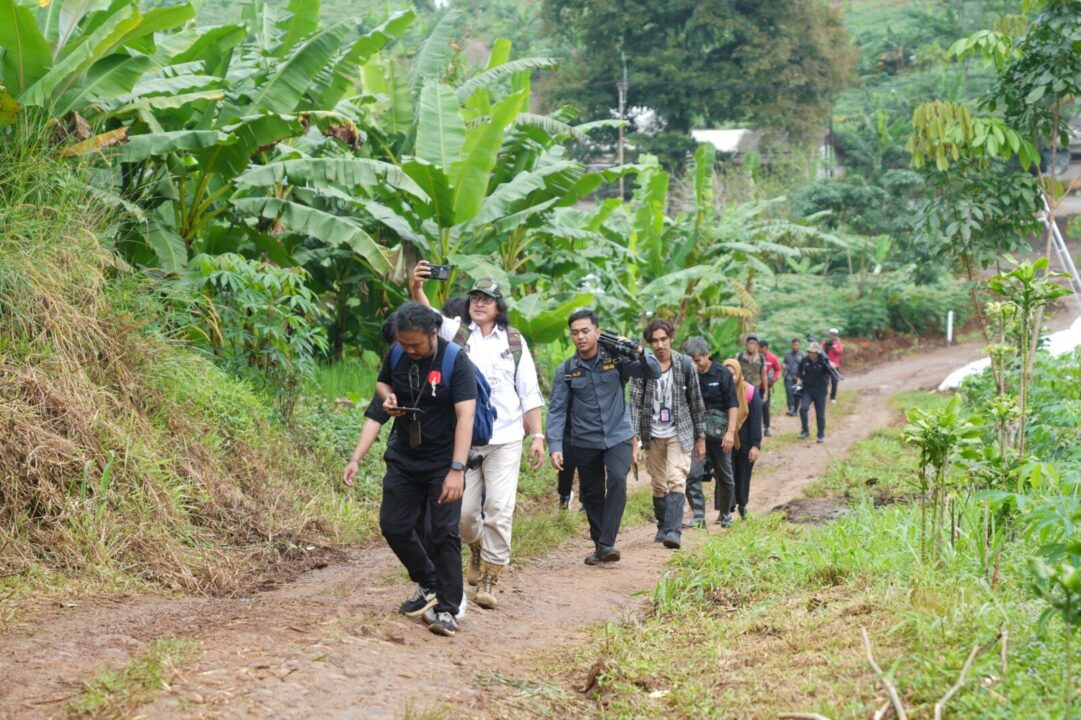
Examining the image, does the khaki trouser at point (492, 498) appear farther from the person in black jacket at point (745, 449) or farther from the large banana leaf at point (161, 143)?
the large banana leaf at point (161, 143)

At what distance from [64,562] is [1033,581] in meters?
5.56

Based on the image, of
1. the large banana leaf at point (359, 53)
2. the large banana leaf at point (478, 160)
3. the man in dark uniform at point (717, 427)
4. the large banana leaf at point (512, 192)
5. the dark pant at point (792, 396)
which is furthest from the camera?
the dark pant at point (792, 396)

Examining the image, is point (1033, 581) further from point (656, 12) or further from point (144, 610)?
point (656, 12)

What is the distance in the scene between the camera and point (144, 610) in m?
6.80

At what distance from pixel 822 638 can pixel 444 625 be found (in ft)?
6.71

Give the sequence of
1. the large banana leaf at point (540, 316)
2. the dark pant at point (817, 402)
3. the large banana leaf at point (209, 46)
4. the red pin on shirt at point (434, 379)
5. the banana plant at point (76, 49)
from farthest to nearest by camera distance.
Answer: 1. the dark pant at point (817, 402)
2. the large banana leaf at point (540, 316)
3. the large banana leaf at point (209, 46)
4. the banana plant at point (76, 49)
5. the red pin on shirt at point (434, 379)

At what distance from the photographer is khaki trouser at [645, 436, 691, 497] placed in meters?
9.50

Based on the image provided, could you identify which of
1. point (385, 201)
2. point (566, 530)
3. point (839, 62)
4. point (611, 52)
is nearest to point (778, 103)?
point (839, 62)

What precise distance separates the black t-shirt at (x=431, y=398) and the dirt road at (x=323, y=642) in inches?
38.6

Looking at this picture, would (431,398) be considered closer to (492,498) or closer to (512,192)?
(492,498)

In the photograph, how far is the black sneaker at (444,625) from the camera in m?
6.52

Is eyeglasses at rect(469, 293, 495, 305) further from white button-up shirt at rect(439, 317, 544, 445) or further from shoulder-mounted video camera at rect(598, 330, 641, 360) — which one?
shoulder-mounted video camera at rect(598, 330, 641, 360)

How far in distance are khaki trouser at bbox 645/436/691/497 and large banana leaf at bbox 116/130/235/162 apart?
4699mm

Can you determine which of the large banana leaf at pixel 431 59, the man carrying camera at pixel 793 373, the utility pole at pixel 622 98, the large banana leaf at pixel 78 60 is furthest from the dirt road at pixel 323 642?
the utility pole at pixel 622 98
